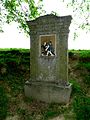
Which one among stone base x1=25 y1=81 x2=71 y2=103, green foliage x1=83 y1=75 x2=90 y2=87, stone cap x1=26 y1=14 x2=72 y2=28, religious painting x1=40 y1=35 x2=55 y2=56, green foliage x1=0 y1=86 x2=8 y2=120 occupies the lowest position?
green foliage x1=0 y1=86 x2=8 y2=120

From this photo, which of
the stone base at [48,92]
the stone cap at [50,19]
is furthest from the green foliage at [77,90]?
the stone cap at [50,19]

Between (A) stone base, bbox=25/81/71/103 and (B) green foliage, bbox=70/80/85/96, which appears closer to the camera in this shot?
(A) stone base, bbox=25/81/71/103

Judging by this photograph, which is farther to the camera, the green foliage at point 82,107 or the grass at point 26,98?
the grass at point 26,98

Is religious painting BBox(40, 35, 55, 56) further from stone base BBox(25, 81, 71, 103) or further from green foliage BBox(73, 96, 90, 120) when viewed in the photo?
→ green foliage BBox(73, 96, 90, 120)

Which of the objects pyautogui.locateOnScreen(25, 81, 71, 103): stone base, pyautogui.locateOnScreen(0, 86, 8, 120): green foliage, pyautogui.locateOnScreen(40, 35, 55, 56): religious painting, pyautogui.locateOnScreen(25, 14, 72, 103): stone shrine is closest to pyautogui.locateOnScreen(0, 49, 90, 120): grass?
pyautogui.locateOnScreen(0, 86, 8, 120): green foliage

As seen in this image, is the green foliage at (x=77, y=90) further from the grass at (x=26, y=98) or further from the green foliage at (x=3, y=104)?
the green foliage at (x=3, y=104)

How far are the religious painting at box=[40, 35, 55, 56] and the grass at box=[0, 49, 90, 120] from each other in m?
1.60

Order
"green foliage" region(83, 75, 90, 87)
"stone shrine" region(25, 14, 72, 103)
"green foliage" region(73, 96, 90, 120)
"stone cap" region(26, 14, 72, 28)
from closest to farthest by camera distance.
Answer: "green foliage" region(73, 96, 90, 120), "stone cap" region(26, 14, 72, 28), "stone shrine" region(25, 14, 72, 103), "green foliage" region(83, 75, 90, 87)

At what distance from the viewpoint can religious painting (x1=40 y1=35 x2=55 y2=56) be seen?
897cm

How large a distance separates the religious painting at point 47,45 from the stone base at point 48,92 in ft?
3.68

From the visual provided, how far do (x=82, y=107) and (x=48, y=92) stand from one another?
58.9 inches

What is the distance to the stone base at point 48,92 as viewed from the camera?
8.68 m

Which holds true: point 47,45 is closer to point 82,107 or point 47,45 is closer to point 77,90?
point 77,90

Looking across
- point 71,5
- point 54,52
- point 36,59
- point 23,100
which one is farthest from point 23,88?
point 71,5
